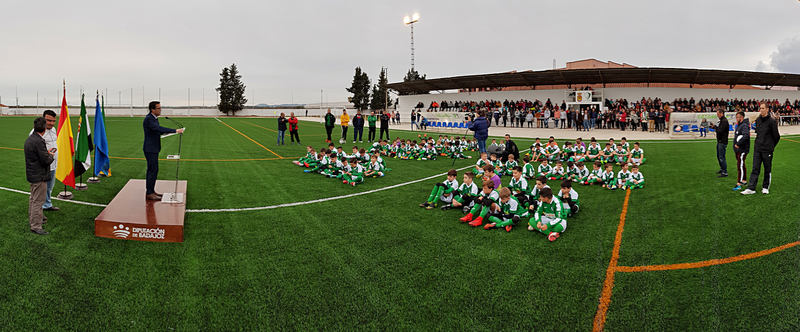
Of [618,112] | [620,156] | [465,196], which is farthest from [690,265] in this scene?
[618,112]

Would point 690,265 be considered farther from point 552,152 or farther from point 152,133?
point 552,152

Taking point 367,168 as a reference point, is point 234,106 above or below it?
above

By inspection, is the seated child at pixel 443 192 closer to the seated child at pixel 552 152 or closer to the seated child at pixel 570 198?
the seated child at pixel 570 198

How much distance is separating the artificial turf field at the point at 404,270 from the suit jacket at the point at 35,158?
931 mm

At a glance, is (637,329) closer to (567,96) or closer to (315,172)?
(315,172)

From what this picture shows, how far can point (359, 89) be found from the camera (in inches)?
3728

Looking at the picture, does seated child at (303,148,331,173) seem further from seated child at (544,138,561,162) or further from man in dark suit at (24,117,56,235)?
seated child at (544,138,561,162)

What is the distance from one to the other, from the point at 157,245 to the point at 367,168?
7.42 m

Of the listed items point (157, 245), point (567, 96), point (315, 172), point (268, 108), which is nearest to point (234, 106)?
point (268, 108)

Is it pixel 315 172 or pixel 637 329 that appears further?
pixel 315 172

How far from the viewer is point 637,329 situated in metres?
4.02

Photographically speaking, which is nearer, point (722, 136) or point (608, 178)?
point (608, 178)

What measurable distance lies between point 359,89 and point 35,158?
9030 centimetres

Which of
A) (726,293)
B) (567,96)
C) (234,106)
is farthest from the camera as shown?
(234,106)
